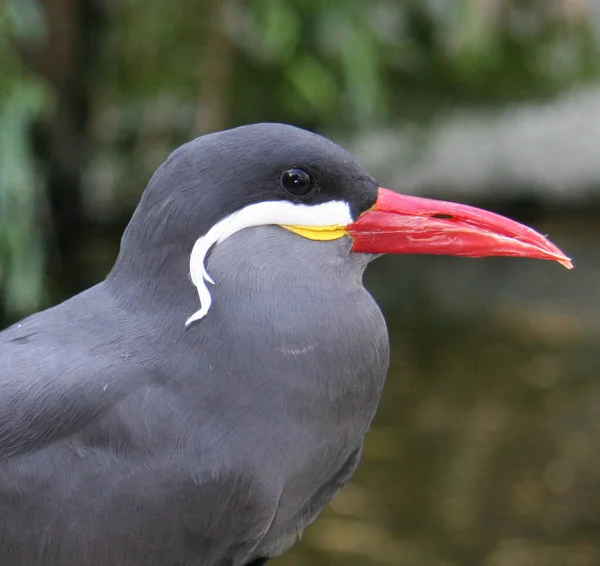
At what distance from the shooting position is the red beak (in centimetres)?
167

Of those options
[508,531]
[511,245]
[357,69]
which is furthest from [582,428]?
[511,245]

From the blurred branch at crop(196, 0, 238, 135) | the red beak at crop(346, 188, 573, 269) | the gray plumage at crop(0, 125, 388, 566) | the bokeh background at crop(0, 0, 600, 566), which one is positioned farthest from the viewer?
the blurred branch at crop(196, 0, 238, 135)

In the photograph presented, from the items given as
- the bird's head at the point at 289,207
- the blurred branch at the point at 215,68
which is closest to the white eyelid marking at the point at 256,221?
the bird's head at the point at 289,207

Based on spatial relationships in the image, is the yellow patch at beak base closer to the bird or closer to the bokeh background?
the bird

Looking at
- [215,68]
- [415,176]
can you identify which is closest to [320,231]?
[215,68]

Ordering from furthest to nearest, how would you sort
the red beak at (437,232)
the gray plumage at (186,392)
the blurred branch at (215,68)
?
the blurred branch at (215,68)
the red beak at (437,232)
the gray plumage at (186,392)

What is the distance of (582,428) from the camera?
191 inches

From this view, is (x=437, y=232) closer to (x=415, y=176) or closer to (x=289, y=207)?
(x=289, y=207)

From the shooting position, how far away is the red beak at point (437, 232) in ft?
5.47

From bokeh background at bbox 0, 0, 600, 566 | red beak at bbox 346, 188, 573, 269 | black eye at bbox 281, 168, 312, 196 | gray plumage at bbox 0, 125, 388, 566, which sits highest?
black eye at bbox 281, 168, 312, 196

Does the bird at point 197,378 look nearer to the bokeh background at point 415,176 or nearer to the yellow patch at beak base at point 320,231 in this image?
the yellow patch at beak base at point 320,231

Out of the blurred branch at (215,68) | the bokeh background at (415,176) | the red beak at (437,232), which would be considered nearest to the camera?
the red beak at (437,232)

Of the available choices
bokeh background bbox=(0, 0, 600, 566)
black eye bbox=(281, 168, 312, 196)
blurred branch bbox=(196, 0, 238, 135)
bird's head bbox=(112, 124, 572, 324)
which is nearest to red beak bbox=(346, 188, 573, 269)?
bird's head bbox=(112, 124, 572, 324)

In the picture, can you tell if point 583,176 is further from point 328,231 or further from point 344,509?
point 328,231
